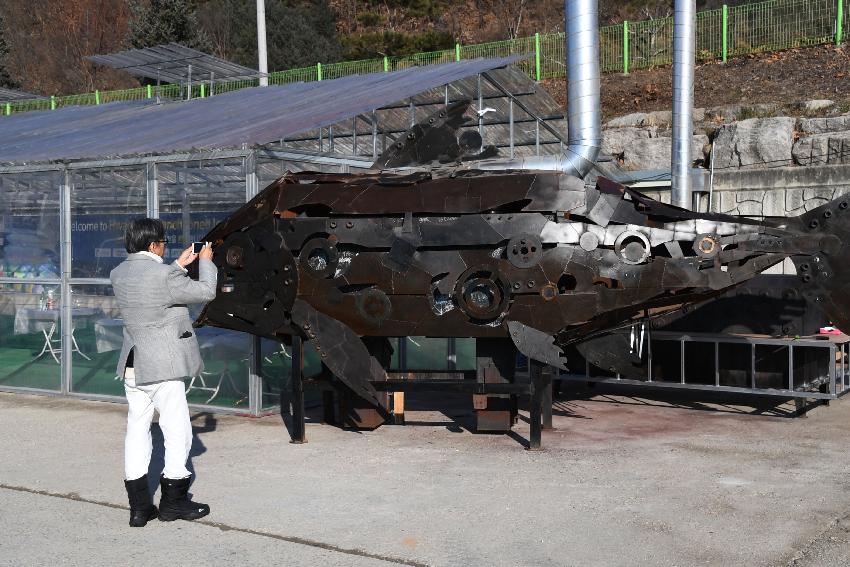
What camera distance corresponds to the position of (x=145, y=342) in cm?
649

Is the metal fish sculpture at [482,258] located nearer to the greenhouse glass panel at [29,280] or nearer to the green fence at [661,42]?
the greenhouse glass panel at [29,280]

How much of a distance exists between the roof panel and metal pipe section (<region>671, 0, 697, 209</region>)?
202 cm

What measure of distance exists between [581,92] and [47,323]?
23.0 feet

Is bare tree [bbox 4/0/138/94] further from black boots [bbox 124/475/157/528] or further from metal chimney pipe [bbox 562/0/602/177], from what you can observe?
black boots [bbox 124/475/157/528]

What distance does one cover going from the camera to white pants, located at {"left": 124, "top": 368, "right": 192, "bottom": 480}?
651 centimetres

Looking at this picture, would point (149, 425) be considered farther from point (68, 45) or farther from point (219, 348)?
point (68, 45)

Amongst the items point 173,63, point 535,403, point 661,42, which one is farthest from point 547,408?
point 661,42

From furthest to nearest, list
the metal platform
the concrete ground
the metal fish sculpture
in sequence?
the metal platform < the metal fish sculpture < the concrete ground

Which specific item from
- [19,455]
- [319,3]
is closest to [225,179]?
[19,455]

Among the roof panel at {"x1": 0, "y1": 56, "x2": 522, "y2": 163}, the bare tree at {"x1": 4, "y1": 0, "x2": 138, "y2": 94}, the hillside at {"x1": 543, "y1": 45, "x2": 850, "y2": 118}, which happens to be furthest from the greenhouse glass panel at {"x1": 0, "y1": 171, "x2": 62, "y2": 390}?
the bare tree at {"x1": 4, "y1": 0, "x2": 138, "y2": 94}

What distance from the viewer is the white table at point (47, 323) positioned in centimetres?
1170

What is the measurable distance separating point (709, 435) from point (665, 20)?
17.4 meters

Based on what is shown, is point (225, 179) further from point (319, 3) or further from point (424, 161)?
point (319, 3)

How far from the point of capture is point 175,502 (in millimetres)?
6602
